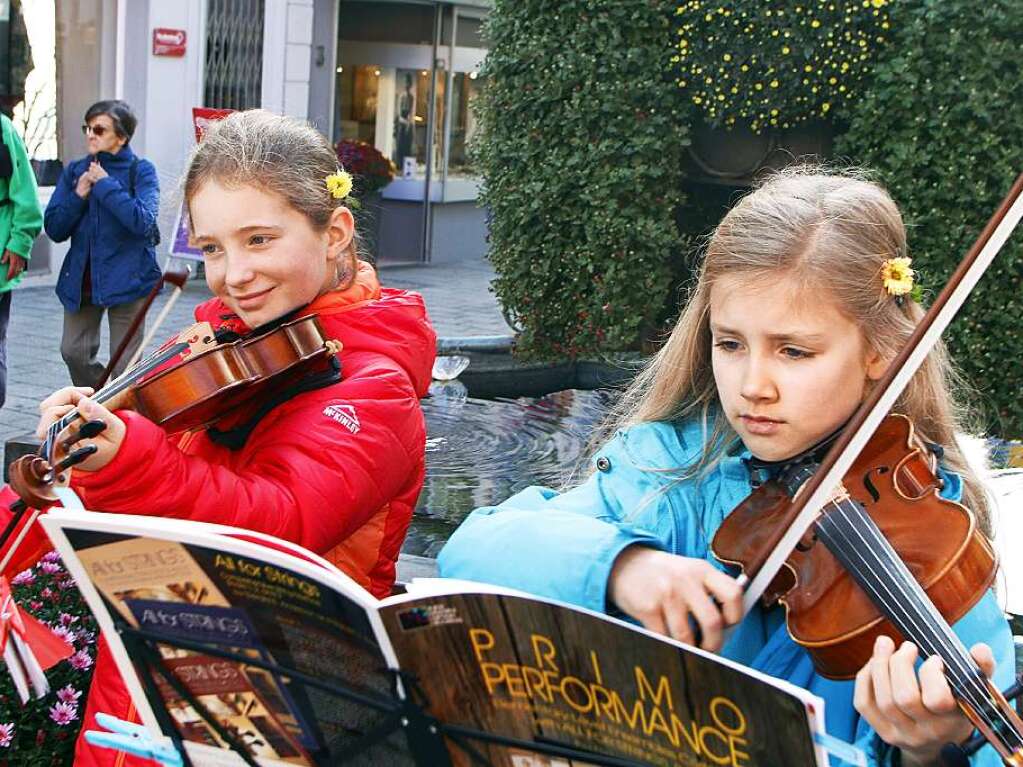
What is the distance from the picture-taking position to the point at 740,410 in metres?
1.59

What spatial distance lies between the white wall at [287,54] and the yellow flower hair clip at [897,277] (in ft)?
34.0

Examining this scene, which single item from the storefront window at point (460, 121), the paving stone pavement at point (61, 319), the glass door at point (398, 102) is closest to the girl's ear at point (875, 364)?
the paving stone pavement at point (61, 319)

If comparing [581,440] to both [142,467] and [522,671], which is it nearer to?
[142,467]

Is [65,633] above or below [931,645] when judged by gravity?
below

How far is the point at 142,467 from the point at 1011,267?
375 centimetres

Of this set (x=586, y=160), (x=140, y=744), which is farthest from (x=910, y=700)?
(x=586, y=160)

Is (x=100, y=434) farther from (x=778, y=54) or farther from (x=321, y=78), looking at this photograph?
(x=321, y=78)

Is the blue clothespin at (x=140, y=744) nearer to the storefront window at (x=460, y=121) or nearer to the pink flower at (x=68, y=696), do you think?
the pink flower at (x=68, y=696)

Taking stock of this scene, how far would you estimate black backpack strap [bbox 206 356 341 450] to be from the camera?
6.38ft

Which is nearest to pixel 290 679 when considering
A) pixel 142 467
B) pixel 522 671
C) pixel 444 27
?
pixel 522 671

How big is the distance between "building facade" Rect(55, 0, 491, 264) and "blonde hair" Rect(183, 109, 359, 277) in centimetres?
668

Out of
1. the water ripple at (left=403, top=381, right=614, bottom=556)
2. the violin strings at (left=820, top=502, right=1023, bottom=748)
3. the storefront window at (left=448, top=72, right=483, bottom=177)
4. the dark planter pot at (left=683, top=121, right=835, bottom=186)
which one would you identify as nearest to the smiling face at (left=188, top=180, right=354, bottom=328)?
the violin strings at (left=820, top=502, right=1023, bottom=748)

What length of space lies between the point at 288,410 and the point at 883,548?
87cm

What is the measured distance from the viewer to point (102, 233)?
5.92 m
